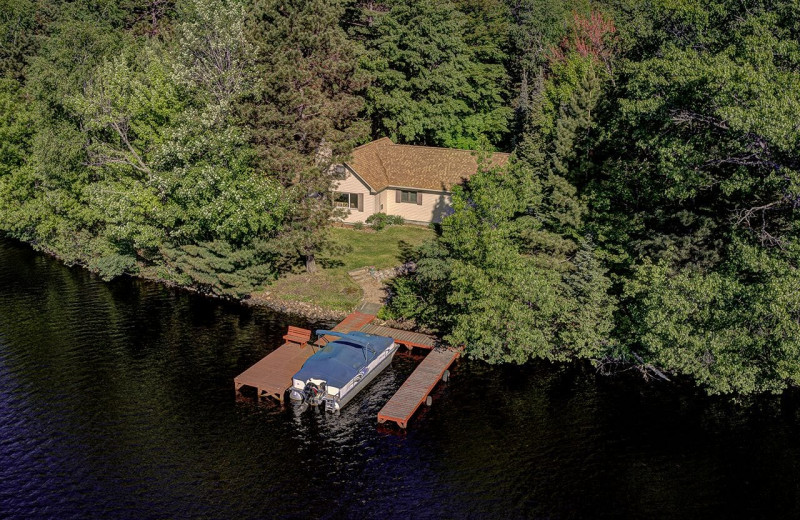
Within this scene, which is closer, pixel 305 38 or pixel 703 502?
pixel 703 502

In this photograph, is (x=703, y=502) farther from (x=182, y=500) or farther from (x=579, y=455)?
(x=182, y=500)

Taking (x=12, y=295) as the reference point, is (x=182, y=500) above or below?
below

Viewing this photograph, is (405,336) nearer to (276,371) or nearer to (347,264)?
(276,371)

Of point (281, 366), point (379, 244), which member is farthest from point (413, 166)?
point (281, 366)

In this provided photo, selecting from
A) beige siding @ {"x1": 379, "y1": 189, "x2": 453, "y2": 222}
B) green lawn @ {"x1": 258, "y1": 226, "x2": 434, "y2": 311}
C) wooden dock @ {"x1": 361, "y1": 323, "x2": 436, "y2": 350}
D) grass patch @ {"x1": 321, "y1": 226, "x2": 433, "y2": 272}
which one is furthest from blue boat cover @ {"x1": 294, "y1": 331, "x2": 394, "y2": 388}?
beige siding @ {"x1": 379, "y1": 189, "x2": 453, "y2": 222}

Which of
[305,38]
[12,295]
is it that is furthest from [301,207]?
[12,295]

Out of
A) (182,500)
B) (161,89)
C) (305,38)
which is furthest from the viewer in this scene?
(161,89)

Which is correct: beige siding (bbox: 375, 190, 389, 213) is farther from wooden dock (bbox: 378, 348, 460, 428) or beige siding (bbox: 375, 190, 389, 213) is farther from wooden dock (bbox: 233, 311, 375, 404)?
wooden dock (bbox: 378, 348, 460, 428)
